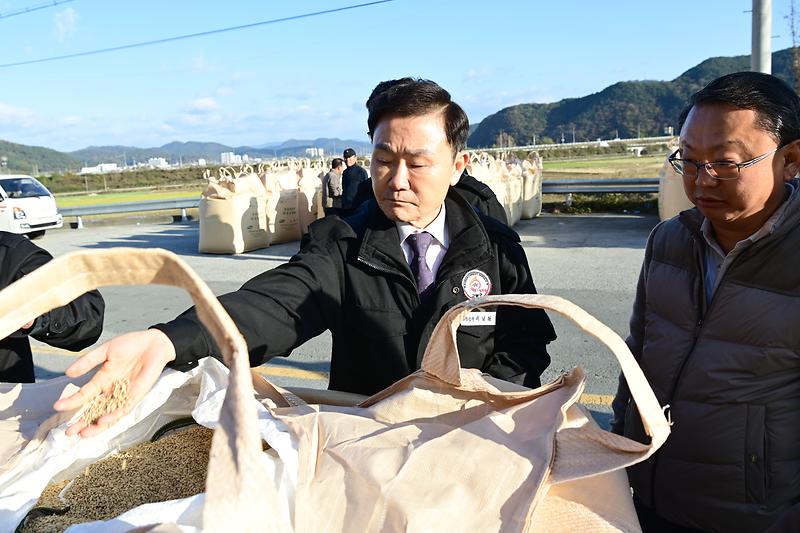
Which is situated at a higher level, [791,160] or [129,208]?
[791,160]

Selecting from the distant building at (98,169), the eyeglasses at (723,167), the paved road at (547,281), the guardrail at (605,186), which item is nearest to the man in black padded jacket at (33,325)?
the eyeglasses at (723,167)

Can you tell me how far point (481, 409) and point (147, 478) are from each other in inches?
26.0

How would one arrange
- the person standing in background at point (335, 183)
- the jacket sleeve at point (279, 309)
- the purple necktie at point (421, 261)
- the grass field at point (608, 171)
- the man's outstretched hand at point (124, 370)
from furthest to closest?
the grass field at point (608, 171) → the person standing in background at point (335, 183) → the purple necktie at point (421, 261) → the jacket sleeve at point (279, 309) → the man's outstretched hand at point (124, 370)

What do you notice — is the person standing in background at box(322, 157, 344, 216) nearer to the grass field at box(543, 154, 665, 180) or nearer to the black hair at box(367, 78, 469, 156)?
the black hair at box(367, 78, 469, 156)

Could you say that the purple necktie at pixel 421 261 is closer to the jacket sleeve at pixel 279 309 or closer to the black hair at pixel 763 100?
the jacket sleeve at pixel 279 309

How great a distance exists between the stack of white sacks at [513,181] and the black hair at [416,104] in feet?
27.9

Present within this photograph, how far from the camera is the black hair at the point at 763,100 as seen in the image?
1396 mm

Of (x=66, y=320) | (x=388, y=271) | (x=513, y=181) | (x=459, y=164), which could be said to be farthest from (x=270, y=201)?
(x=388, y=271)

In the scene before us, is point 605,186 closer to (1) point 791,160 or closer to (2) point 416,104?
(1) point 791,160

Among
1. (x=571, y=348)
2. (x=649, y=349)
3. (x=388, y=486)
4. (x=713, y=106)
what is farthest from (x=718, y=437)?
(x=571, y=348)

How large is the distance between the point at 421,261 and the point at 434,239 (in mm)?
76

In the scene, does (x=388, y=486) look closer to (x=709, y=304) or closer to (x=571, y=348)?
(x=709, y=304)

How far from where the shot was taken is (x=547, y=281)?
7395mm

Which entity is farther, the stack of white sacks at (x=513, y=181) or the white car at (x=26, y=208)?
the white car at (x=26, y=208)
